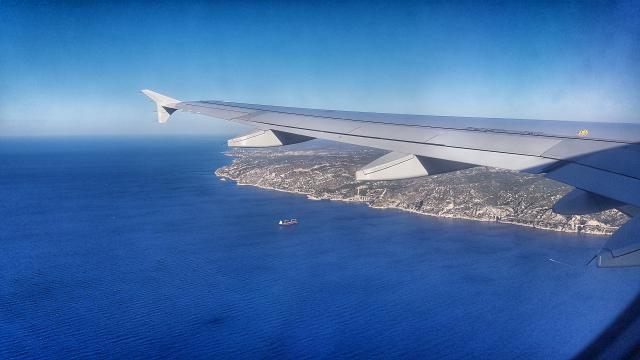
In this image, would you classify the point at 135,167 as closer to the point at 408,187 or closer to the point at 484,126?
the point at 408,187

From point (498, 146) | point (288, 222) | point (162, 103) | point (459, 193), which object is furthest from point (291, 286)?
point (459, 193)

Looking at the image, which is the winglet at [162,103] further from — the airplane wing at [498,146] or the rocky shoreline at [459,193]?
the rocky shoreline at [459,193]

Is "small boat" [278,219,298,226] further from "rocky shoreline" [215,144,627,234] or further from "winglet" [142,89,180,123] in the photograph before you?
"winglet" [142,89,180,123]

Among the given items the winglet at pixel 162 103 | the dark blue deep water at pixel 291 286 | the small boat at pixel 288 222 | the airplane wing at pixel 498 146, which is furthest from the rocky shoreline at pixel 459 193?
the airplane wing at pixel 498 146

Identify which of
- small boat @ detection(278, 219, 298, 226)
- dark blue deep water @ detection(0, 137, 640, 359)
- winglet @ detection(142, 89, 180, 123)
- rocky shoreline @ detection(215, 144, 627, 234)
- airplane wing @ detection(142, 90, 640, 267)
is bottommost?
dark blue deep water @ detection(0, 137, 640, 359)

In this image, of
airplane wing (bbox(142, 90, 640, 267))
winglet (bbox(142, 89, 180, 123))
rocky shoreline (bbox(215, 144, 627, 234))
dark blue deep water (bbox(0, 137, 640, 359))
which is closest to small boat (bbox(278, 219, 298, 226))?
dark blue deep water (bbox(0, 137, 640, 359))
